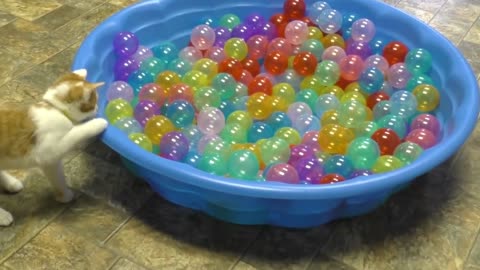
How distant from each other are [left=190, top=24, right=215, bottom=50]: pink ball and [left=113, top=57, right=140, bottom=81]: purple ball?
0.76 ft

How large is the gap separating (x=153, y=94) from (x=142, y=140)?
0.25 metres

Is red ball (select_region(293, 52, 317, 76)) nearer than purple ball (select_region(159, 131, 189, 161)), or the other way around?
purple ball (select_region(159, 131, 189, 161))

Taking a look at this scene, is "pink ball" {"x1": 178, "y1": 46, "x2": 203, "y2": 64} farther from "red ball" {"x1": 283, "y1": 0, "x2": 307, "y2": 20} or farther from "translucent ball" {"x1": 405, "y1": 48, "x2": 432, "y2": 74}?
"translucent ball" {"x1": 405, "y1": 48, "x2": 432, "y2": 74}

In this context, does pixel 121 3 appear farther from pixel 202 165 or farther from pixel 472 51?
pixel 472 51

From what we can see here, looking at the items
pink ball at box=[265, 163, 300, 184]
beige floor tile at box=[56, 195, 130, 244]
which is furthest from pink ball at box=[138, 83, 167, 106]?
pink ball at box=[265, 163, 300, 184]

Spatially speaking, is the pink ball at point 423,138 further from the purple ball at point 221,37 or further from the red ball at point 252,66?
the purple ball at point 221,37

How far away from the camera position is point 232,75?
5.86 feet

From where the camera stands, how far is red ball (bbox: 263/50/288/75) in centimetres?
180

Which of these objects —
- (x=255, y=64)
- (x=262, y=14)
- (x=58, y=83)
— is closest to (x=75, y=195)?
(x=58, y=83)

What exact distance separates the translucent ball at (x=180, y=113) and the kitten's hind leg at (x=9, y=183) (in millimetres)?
449

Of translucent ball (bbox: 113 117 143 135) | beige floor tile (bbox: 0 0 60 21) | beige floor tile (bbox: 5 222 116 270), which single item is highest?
translucent ball (bbox: 113 117 143 135)

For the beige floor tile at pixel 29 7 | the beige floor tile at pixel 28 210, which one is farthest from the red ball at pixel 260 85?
the beige floor tile at pixel 29 7

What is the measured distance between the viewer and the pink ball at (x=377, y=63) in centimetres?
180

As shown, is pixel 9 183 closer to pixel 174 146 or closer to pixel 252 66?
pixel 174 146
